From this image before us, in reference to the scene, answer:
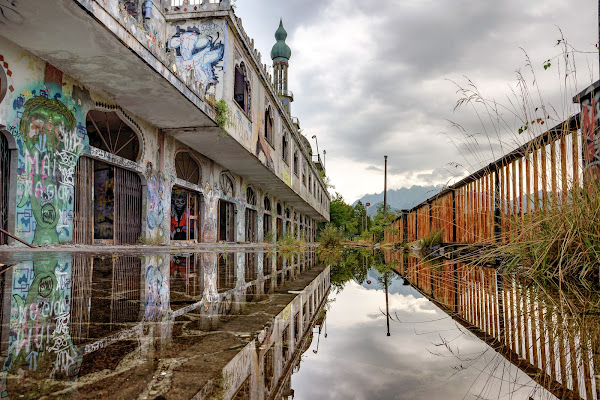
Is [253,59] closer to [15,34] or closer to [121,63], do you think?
[121,63]

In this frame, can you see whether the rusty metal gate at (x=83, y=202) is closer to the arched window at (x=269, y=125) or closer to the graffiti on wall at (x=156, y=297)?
the graffiti on wall at (x=156, y=297)

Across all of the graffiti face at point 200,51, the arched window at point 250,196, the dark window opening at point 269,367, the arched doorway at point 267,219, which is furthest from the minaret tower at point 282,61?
the dark window opening at point 269,367

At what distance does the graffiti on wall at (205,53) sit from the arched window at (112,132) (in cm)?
246

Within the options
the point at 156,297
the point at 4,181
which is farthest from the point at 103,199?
the point at 156,297

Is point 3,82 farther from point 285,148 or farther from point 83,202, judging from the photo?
point 285,148

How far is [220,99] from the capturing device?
11141 millimetres

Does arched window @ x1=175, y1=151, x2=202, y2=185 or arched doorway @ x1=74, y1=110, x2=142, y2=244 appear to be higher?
arched window @ x1=175, y1=151, x2=202, y2=185

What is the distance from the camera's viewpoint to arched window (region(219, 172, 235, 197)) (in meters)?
A: 16.1

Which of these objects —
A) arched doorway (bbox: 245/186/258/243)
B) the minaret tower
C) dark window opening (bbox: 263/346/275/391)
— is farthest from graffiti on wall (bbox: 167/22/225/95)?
the minaret tower

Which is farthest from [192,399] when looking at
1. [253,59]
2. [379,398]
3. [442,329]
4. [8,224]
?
[253,59]

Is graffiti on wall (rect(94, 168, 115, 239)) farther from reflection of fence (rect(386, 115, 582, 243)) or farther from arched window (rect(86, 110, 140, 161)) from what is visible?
reflection of fence (rect(386, 115, 582, 243))

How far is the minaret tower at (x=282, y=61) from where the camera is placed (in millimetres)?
48781

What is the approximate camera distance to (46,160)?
7.37 meters

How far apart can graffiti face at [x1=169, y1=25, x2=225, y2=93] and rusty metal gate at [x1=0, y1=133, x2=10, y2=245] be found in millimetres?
5388
